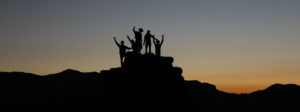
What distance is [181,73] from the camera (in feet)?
123

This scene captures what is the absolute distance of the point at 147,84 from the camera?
3419 cm

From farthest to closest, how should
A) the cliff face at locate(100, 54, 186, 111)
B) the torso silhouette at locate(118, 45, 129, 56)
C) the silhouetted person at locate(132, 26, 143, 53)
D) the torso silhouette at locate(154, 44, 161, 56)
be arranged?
→ the torso silhouette at locate(154, 44, 161, 56), the torso silhouette at locate(118, 45, 129, 56), the cliff face at locate(100, 54, 186, 111), the silhouetted person at locate(132, 26, 143, 53)

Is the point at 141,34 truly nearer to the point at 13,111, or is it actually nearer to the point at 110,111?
the point at 110,111

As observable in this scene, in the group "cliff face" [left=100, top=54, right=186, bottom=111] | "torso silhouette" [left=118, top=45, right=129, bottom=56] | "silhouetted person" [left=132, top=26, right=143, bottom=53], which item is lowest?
"cliff face" [left=100, top=54, right=186, bottom=111]

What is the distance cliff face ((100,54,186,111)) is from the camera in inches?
1329

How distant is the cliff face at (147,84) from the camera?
33.8 metres

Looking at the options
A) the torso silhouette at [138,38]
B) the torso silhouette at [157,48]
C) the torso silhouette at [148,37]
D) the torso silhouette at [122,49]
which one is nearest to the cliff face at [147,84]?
the torso silhouette at [157,48]

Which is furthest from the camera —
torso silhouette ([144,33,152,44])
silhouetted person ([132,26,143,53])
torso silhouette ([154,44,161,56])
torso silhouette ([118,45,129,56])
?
torso silhouette ([154,44,161,56])

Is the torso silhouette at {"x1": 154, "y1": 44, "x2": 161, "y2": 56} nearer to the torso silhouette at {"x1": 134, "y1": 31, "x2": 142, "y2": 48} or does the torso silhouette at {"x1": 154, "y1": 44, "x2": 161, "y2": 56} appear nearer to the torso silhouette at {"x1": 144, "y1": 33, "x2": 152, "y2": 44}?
the torso silhouette at {"x1": 144, "y1": 33, "x2": 152, "y2": 44}

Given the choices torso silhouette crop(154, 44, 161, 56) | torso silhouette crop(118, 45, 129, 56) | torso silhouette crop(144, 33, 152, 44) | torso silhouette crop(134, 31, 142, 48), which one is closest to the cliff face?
torso silhouette crop(154, 44, 161, 56)

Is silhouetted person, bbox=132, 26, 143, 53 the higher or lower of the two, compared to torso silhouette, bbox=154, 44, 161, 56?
higher

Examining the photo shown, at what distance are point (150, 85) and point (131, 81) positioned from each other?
196cm

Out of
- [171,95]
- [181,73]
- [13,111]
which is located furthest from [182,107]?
[13,111]

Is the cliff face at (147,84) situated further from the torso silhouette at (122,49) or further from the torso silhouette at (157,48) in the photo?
the torso silhouette at (122,49)
